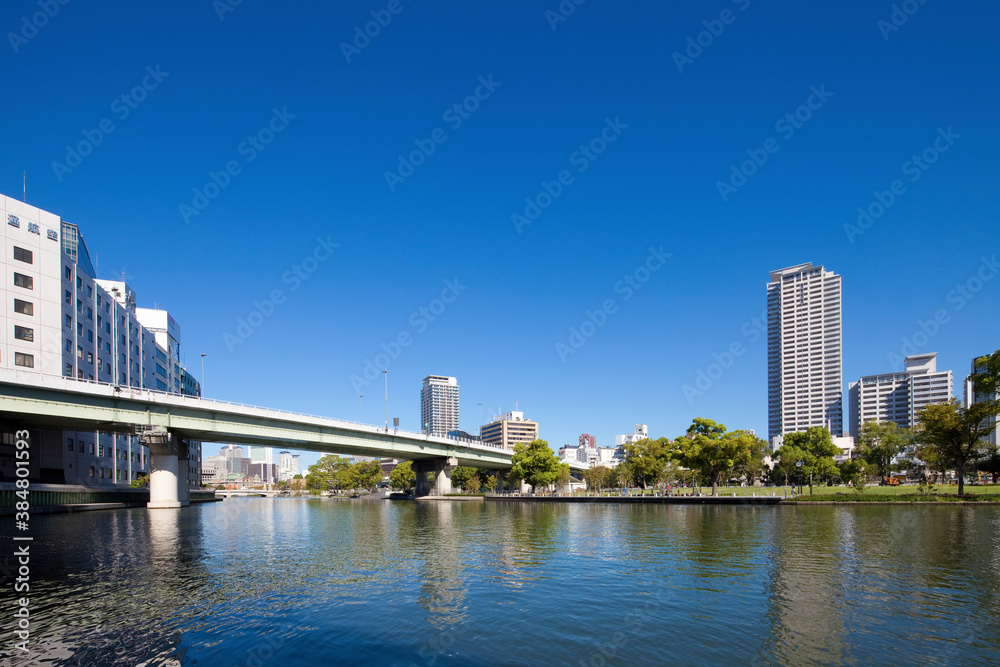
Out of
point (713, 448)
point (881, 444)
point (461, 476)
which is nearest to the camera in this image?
point (713, 448)

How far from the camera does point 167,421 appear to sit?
251 feet

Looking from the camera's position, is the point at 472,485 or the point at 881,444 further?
the point at 472,485

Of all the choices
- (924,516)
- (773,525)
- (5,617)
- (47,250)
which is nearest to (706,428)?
(924,516)

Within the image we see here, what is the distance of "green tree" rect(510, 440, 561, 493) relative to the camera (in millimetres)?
123125

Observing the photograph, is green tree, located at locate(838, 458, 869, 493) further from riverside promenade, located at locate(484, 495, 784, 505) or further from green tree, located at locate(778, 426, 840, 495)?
riverside promenade, located at locate(484, 495, 784, 505)

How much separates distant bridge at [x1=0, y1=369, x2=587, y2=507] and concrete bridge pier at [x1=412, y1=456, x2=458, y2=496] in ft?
67.1

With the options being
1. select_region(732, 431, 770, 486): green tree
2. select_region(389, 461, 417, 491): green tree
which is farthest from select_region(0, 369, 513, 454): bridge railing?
select_region(732, 431, 770, 486): green tree

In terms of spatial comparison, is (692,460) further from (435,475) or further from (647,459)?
(435,475)

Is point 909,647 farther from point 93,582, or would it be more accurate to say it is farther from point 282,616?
point 93,582

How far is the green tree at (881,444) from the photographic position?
129250 millimetres

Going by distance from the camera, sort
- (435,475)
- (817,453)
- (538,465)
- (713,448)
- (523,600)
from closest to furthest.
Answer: (523,600)
(713,448)
(817,453)
(538,465)
(435,475)

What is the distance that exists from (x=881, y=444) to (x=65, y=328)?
15283cm

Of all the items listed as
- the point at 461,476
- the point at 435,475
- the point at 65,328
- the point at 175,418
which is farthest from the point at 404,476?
the point at 65,328

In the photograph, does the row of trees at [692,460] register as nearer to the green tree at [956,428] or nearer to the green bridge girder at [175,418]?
the green tree at [956,428]
